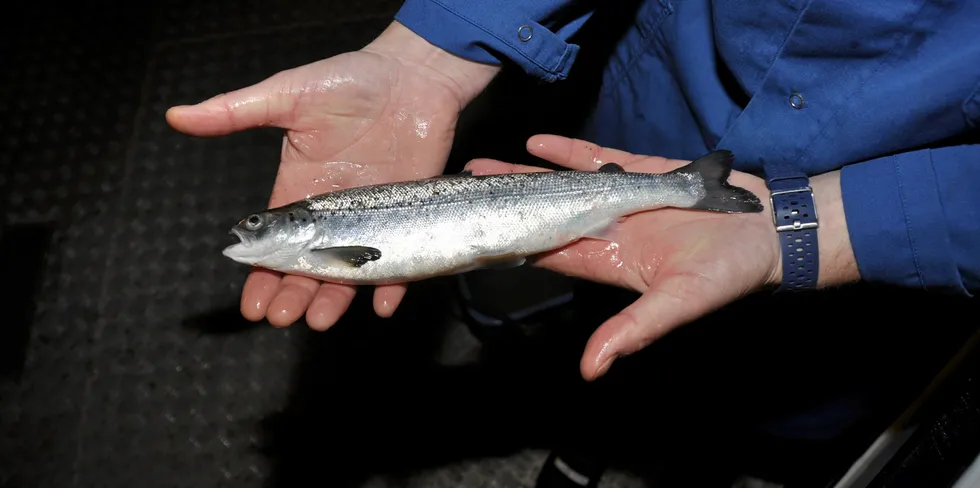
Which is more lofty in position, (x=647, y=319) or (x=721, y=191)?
(x=721, y=191)

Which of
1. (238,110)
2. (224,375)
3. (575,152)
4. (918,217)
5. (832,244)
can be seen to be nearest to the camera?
(918,217)

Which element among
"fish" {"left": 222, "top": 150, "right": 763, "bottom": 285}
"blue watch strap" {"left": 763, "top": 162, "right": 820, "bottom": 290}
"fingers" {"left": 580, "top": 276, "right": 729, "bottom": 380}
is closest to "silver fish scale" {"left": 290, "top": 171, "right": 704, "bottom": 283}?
"fish" {"left": 222, "top": 150, "right": 763, "bottom": 285}

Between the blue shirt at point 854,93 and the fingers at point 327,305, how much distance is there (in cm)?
83

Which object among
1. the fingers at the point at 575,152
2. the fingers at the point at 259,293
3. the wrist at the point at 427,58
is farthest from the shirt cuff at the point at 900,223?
the fingers at the point at 259,293

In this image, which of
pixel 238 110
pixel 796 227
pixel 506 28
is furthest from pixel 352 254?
pixel 796 227

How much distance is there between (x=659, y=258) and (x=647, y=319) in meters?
0.33

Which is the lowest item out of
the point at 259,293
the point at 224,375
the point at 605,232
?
the point at 224,375

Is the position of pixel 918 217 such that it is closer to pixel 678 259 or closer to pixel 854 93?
pixel 854 93

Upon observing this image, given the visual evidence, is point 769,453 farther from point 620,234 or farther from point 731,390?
point 620,234

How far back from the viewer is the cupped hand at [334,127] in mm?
1879

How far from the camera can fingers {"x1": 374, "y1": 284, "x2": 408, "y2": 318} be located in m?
1.95

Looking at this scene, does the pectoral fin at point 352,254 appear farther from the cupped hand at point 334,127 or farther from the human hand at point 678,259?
the human hand at point 678,259

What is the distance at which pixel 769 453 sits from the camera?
9.26 feet

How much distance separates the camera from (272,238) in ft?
6.29
